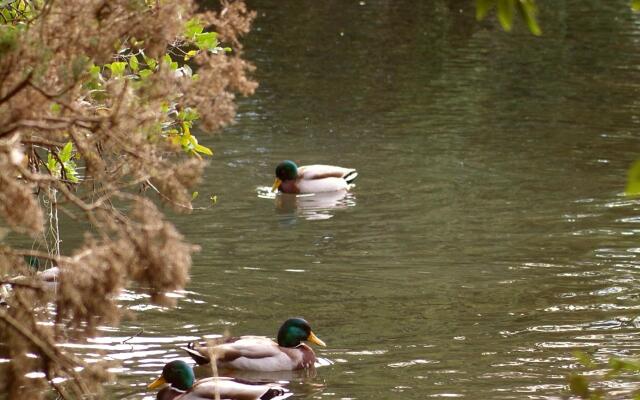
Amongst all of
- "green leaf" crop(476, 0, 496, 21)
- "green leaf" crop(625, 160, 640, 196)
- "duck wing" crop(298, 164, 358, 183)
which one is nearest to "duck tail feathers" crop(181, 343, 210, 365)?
"duck wing" crop(298, 164, 358, 183)

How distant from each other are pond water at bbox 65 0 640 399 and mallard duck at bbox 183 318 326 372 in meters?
0.17

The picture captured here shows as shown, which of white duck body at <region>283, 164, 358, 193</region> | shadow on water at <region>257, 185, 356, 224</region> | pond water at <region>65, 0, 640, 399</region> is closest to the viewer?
pond water at <region>65, 0, 640, 399</region>

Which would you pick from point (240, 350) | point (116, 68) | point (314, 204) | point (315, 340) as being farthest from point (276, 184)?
point (116, 68)

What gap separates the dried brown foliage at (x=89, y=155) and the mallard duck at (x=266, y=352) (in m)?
4.00

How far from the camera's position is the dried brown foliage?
590 cm

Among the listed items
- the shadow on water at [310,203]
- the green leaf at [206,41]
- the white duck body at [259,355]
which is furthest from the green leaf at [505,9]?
the shadow on water at [310,203]

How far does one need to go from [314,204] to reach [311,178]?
1.12 ft

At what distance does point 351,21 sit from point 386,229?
58.9ft

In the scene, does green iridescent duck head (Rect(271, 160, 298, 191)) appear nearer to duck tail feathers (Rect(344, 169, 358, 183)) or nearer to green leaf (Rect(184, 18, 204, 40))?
duck tail feathers (Rect(344, 169, 358, 183))

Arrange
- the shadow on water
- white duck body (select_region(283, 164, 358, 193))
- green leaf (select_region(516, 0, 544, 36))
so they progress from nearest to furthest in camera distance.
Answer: green leaf (select_region(516, 0, 544, 36)) < the shadow on water < white duck body (select_region(283, 164, 358, 193))

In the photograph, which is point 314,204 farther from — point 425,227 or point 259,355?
point 259,355

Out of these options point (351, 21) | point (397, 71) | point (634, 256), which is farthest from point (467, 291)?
point (351, 21)

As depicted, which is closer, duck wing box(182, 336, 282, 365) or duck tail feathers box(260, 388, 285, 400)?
duck tail feathers box(260, 388, 285, 400)

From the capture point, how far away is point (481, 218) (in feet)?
51.5
